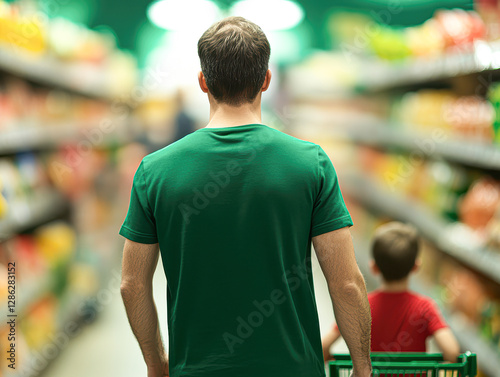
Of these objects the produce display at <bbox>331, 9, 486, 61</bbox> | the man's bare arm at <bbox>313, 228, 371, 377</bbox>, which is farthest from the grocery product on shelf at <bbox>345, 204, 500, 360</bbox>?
the man's bare arm at <bbox>313, 228, 371, 377</bbox>

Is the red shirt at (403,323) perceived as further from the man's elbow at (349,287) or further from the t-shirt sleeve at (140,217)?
the t-shirt sleeve at (140,217)

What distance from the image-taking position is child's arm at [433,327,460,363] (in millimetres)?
1693

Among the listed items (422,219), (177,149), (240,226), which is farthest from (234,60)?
(422,219)

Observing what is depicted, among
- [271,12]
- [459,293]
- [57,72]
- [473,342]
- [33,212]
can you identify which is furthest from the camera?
[271,12]

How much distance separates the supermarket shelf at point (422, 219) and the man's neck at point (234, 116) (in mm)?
1902

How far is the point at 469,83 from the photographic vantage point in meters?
3.75

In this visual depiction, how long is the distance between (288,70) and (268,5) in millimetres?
1498

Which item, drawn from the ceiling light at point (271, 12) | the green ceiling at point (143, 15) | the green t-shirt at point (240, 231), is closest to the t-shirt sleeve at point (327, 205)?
the green t-shirt at point (240, 231)

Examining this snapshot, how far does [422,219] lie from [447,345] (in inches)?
98.7

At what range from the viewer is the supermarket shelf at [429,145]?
2961 mm

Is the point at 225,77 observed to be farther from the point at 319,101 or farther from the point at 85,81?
the point at 319,101

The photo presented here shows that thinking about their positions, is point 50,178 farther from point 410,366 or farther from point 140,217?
point 410,366

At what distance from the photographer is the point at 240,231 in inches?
48.9

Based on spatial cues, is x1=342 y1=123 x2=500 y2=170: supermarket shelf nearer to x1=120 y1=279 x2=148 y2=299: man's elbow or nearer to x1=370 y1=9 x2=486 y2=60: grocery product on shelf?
x1=370 y1=9 x2=486 y2=60: grocery product on shelf
